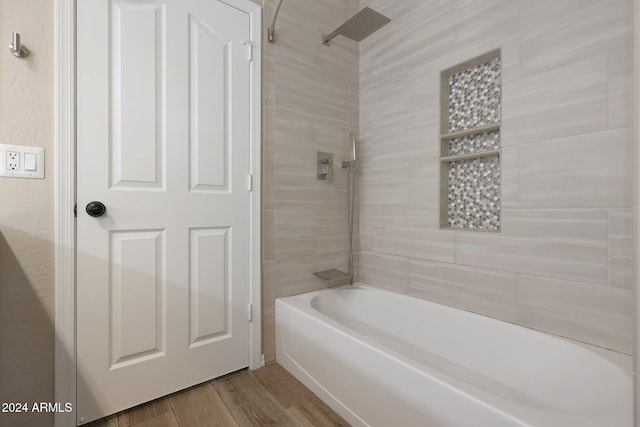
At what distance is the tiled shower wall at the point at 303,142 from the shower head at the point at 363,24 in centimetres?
24

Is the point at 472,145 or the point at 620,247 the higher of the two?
the point at 472,145

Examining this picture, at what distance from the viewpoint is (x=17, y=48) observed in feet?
3.81

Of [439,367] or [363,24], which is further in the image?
[363,24]

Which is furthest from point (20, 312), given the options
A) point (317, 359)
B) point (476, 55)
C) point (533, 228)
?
point (476, 55)

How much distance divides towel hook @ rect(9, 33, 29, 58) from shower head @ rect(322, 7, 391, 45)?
149cm

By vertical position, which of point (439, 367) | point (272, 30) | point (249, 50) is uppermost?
point (272, 30)

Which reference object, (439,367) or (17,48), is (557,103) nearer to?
(439,367)

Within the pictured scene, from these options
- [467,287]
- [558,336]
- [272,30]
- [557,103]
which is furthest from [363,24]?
[558,336]

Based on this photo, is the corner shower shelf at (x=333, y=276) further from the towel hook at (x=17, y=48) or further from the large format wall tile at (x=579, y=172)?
the towel hook at (x=17, y=48)

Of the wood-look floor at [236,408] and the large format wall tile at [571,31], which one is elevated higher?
the large format wall tile at [571,31]

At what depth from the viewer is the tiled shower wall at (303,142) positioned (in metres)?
1.84

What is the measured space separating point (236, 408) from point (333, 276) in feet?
3.03

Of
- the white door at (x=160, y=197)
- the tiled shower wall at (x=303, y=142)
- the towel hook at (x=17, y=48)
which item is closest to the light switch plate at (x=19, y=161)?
the white door at (x=160, y=197)

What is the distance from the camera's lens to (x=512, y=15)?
144 cm
